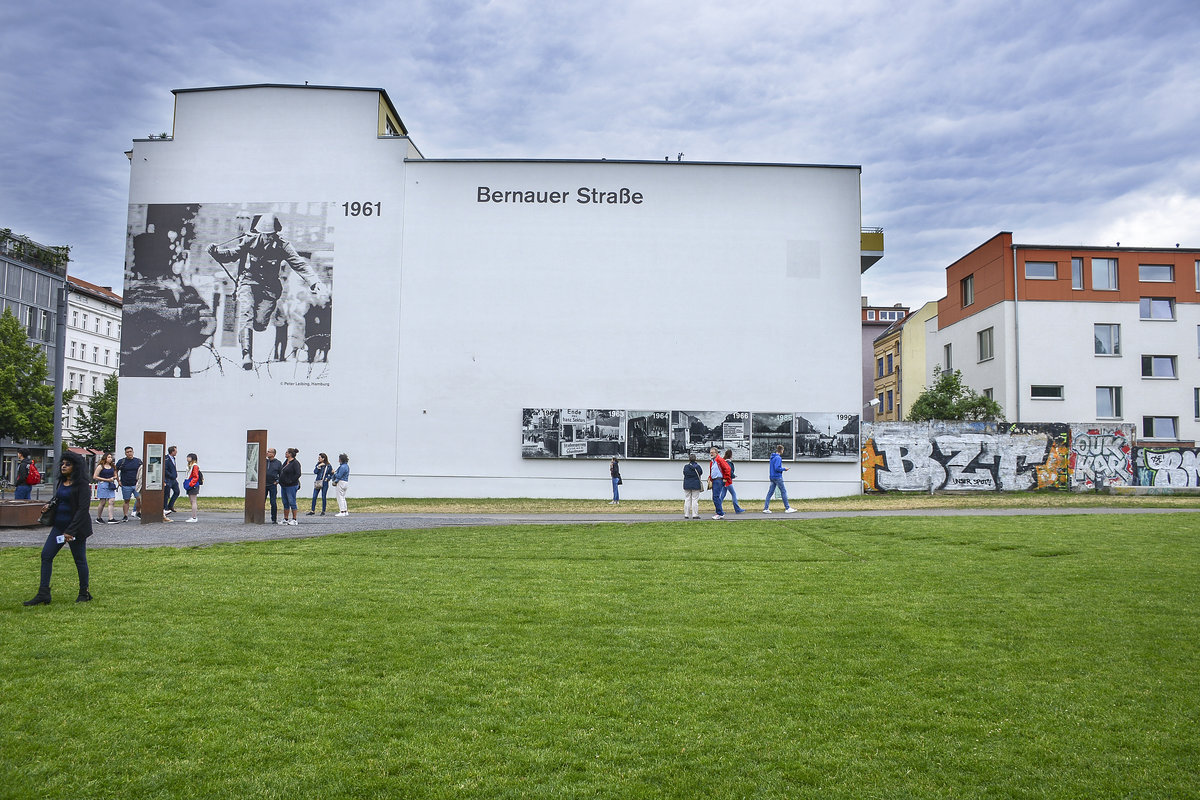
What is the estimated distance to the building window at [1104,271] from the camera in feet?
146

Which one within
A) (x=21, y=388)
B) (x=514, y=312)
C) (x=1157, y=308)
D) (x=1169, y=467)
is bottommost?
(x=1169, y=467)

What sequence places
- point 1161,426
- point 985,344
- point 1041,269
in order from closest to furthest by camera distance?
point 1161,426
point 1041,269
point 985,344

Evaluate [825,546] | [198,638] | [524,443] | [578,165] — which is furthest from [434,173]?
[198,638]

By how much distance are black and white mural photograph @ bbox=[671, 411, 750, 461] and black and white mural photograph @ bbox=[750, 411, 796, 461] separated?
0.25 meters

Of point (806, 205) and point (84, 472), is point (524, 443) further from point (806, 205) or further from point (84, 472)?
point (84, 472)

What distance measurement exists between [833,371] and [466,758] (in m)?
31.2

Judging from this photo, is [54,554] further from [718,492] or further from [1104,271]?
[1104,271]

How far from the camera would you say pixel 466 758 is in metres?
5.36

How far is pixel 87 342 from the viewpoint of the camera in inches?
3066

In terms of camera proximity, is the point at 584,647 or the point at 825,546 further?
the point at 825,546

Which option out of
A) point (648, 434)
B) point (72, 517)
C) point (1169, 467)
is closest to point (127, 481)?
point (72, 517)

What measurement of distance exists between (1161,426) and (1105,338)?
5.23 metres

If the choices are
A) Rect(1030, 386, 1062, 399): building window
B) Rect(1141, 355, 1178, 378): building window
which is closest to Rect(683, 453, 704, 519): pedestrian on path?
Rect(1030, 386, 1062, 399): building window

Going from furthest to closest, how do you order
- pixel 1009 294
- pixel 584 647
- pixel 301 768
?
pixel 1009 294 → pixel 584 647 → pixel 301 768
